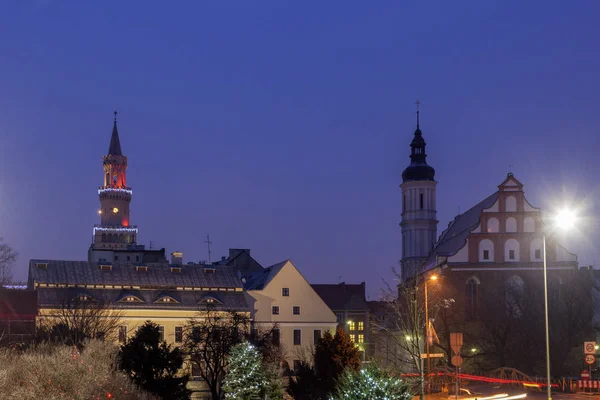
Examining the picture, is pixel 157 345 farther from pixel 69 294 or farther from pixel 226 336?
pixel 69 294

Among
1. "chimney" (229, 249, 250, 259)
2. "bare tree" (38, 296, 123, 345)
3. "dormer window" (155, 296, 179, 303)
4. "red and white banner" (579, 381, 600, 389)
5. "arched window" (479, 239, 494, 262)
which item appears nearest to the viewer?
"red and white banner" (579, 381, 600, 389)

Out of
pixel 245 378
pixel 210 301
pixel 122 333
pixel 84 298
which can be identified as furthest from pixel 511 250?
pixel 245 378

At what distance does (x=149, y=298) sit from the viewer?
9112 cm

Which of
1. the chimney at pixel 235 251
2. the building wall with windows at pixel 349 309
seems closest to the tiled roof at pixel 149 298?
the chimney at pixel 235 251

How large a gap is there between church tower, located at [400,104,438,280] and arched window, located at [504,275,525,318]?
130ft

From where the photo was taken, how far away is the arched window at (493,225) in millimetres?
93750

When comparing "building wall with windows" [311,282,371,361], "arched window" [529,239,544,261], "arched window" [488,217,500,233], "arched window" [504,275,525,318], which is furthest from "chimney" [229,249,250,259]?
"arched window" [529,239,544,261]

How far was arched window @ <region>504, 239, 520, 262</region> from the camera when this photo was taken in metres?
93.2

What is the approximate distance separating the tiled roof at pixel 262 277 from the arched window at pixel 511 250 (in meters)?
23.2

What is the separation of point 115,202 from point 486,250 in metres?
101

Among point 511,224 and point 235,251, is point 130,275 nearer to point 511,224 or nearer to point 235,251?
point 235,251

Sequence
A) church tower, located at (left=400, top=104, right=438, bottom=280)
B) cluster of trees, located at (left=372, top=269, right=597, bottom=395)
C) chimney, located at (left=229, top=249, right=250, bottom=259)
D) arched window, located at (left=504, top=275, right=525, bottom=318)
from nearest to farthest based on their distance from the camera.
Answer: cluster of trees, located at (left=372, top=269, right=597, bottom=395) < arched window, located at (left=504, top=275, right=525, bottom=318) < chimney, located at (left=229, top=249, right=250, bottom=259) < church tower, located at (left=400, top=104, right=438, bottom=280)

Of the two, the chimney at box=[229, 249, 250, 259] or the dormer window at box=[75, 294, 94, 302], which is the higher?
the chimney at box=[229, 249, 250, 259]

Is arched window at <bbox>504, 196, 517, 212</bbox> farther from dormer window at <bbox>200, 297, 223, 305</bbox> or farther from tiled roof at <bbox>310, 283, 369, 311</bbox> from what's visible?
tiled roof at <bbox>310, 283, 369, 311</bbox>
